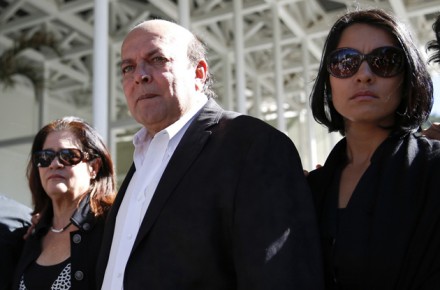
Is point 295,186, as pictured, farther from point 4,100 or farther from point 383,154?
point 4,100

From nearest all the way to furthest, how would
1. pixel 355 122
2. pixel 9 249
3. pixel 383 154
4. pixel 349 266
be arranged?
pixel 349 266 < pixel 383 154 < pixel 355 122 < pixel 9 249

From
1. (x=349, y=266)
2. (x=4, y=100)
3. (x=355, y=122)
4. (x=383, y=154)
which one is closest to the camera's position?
(x=349, y=266)

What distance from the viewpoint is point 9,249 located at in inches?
117

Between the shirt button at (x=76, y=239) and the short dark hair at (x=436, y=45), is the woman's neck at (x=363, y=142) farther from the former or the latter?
the shirt button at (x=76, y=239)

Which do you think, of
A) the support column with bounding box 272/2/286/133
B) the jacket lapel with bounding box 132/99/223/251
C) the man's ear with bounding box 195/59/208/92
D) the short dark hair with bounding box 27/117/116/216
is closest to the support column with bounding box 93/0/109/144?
the short dark hair with bounding box 27/117/116/216

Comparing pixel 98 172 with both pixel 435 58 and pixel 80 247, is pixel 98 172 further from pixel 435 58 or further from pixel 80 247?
pixel 435 58

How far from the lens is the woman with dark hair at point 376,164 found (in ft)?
5.40

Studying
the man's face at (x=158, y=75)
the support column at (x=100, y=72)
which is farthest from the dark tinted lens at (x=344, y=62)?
the support column at (x=100, y=72)

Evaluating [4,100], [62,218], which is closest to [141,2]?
[4,100]

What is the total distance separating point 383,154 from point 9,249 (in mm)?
2043

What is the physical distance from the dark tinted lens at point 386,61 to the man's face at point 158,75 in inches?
27.3

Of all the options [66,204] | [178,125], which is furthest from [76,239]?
[178,125]

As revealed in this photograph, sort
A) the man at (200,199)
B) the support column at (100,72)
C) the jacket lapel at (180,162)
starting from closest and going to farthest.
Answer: the man at (200,199), the jacket lapel at (180,162), the support column at (100,72)

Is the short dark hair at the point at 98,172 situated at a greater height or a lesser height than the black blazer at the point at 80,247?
greater
